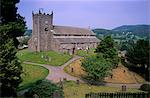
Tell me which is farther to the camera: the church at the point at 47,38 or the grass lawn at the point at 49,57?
the church at the point at 47,38

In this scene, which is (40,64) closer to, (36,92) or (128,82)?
(128,82)

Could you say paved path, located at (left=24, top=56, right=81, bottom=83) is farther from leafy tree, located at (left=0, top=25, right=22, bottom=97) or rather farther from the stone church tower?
leafy tree, located at (left=0, top=25, right=22, bottom=97)

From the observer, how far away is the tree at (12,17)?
25016 mm

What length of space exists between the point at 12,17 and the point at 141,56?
136 ft

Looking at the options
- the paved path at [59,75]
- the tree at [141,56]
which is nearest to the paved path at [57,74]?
the paved path at [59,75]

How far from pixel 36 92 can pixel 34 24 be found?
5483cm

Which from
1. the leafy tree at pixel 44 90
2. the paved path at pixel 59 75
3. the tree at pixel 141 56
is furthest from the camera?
the tree at pixel 141 56

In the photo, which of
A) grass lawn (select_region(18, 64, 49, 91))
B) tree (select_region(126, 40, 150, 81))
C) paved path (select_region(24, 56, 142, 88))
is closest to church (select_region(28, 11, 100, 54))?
paved path (select_region(24, 56, 142, 88))

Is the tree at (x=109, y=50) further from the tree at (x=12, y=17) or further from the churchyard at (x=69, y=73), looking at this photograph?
the tree at (x=12, y=17)

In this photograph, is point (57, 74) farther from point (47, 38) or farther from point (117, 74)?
point (47, 38)

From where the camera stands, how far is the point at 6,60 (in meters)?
26.6

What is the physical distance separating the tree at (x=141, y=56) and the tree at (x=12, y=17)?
39.7 meters

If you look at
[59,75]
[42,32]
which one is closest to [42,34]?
[42,32]

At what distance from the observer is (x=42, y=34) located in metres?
82.4
